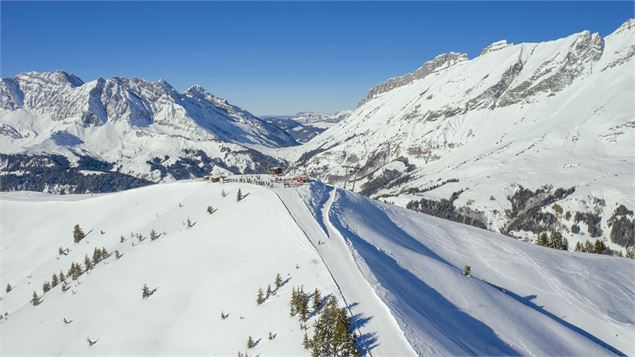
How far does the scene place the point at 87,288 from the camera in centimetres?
5272

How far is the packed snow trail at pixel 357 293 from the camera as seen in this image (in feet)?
116

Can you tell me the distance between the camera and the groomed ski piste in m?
39.8

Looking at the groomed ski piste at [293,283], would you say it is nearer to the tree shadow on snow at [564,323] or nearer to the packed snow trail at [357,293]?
the packed snow trail at [357,293]

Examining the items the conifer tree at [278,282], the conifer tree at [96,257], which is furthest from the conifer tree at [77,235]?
the conifer tree at [278,282]

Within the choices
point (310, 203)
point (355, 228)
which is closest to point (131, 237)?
point (310, 203)

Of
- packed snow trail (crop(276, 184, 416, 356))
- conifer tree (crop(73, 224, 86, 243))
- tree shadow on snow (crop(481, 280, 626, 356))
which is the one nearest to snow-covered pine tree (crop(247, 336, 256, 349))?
packed snow trail (crop(276, 184, 416, 356))

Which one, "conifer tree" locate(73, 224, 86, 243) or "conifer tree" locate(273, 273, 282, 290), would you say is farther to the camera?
"conifer tree" locate(73, 224, 86, 243)

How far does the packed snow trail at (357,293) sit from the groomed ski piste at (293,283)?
0.13 m

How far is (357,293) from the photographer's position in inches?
1662

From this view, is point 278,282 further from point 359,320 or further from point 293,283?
point 359,320

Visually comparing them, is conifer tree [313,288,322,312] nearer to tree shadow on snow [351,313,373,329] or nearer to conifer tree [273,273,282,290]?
tree shadow on snow [351,313,373,329]

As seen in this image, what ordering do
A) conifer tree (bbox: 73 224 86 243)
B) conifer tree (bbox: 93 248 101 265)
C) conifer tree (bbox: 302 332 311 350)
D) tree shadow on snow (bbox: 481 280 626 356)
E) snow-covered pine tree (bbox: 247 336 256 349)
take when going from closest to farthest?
1. conifer tree (bbox: 302 332 311 350)
2. snow-covered pine tree (bbox: 247 336 256 349)
3. tree shadow on snow (bbox: 481 280 626 356)
4. conifer tree (bbox: 93 248 101 265)
5. conifer tree (bbox: 73 224 86 243)

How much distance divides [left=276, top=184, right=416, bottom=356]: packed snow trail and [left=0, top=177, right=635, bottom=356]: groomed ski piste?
0.13m

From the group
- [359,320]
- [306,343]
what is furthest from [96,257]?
[359,320]
